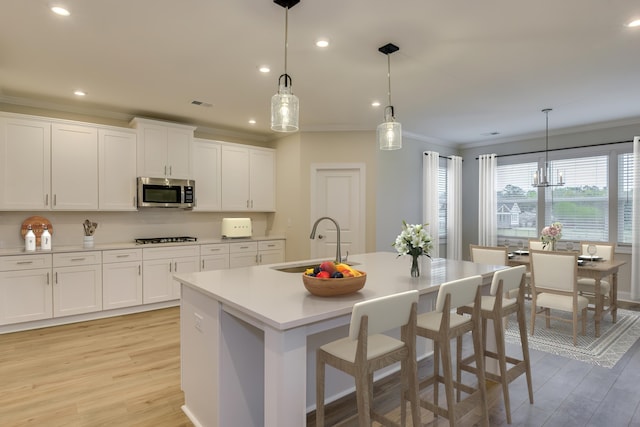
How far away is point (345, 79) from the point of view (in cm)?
371

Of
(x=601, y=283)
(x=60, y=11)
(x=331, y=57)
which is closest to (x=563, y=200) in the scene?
(x=601, y=283)

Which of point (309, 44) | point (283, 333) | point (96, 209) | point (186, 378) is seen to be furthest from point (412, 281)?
point (96, 209)

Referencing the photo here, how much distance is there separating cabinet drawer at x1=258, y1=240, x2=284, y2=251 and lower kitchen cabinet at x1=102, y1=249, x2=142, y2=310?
1.78 m

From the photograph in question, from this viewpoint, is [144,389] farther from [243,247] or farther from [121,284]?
[243,247]

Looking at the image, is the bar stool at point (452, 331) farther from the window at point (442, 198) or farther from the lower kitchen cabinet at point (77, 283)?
the window at point (442, 198)

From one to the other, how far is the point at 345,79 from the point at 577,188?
14.9 feet

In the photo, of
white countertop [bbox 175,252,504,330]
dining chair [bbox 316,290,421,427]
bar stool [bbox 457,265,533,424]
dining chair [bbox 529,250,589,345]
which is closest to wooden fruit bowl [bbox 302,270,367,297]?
white countertop [bbox 175,252,504,330]

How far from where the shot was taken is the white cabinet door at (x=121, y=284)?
14.7ft

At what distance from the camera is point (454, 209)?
6898 millimetres

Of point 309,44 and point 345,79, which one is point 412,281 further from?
point 345,79

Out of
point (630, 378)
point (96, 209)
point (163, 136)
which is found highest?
point (163, 136)

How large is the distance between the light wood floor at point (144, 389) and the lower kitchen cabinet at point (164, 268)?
40.4 inches

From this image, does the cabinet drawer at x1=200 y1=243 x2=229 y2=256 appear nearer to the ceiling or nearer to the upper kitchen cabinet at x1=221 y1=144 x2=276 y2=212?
the upper kitchen cabinet at x1=221 y1=144 x2=276 y2=212

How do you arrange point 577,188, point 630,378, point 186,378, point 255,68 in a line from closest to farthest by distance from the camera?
1. point 186,378
2. point 630,378
3. point 255,68
4. point 577,188
